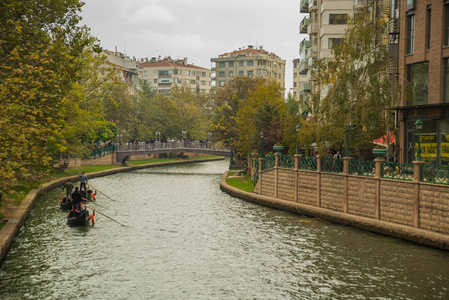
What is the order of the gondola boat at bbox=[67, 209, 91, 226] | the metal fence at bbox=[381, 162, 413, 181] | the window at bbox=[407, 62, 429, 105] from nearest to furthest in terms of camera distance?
the metal fence at bbox=[381, 162, 413, 181] < the gondola boat at bbox=[67, 209, 91, 226] < the window at bbox=[407, 62, 429, 105]

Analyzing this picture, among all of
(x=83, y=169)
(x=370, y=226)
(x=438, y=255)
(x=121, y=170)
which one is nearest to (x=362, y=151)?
(x=370, y=226)

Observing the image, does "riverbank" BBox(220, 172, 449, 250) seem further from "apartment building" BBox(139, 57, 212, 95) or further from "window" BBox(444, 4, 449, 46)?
"apartment building" BBox(139, 57, 212, 95)

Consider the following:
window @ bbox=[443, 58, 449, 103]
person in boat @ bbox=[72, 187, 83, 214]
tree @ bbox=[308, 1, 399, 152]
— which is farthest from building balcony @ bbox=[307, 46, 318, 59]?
person in boat @ bbox=[72, 187, 83, 214]

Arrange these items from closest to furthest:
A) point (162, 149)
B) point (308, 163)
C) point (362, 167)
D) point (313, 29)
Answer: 1. point (362, 167)
2. point (308, 163)
3. point (313, 29)
4. point (162, 149)

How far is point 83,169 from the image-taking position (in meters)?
61.8

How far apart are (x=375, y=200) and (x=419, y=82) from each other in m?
10.2

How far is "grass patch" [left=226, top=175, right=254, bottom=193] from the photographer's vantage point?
42906 millimetres

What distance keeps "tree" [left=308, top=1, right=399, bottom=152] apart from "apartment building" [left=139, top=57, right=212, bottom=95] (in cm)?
13009

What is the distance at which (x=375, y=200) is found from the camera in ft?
86.6

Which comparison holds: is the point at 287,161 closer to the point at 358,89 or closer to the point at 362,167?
the point at 358,89

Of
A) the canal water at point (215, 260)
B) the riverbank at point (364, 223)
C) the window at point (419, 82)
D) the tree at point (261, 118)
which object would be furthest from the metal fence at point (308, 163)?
the tree at point (261, 118)

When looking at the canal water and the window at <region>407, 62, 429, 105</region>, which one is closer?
the canal water

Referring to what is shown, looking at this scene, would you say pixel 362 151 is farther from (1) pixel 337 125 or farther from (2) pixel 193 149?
(2) pixel 193 149

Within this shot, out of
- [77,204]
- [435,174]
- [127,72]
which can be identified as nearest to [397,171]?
[435,174]
